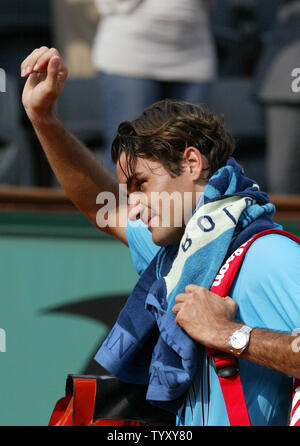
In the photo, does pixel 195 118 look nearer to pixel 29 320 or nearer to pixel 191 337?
pixel 191 337

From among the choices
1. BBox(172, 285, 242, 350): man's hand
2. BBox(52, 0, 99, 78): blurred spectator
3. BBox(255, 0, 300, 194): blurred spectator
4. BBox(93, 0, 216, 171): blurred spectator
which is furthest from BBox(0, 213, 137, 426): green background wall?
BBox(172, 285, 242, 350): man's hand

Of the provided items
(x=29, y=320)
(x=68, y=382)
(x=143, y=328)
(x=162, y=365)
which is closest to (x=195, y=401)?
(x=162, y=365)

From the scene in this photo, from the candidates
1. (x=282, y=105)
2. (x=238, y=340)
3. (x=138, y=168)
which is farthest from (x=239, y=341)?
(x=282, y=105)

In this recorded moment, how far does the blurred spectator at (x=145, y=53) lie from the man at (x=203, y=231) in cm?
136

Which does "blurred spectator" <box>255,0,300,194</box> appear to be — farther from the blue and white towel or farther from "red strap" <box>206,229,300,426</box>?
"red strap" <box>206,229,300,426</box>

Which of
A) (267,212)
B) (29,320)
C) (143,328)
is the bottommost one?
(29,320)

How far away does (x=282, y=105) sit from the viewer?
4.01 metres

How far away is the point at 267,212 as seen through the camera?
6.03 ft

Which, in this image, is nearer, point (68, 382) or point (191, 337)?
point (191, 337)

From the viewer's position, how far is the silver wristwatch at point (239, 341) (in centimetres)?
165

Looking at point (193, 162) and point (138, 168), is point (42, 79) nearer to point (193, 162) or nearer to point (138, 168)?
point (138, 168)

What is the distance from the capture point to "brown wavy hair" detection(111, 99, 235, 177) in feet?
6.36

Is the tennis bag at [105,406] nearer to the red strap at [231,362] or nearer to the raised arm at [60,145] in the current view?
the red strap at [231,362]
